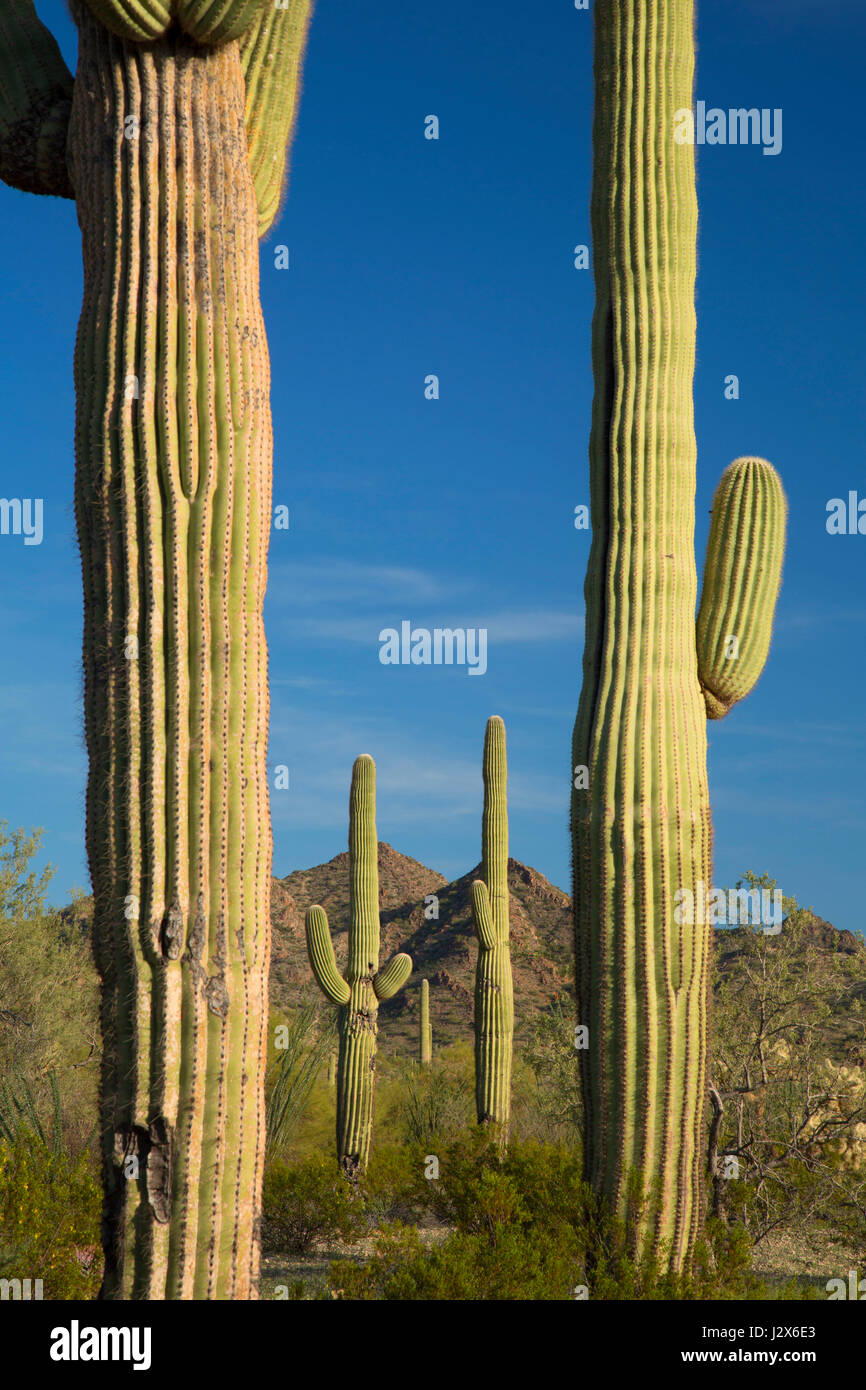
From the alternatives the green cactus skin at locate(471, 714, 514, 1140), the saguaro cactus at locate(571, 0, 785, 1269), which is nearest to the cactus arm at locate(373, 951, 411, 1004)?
the green cactus skin at locate(471, 714, 514, 1140)

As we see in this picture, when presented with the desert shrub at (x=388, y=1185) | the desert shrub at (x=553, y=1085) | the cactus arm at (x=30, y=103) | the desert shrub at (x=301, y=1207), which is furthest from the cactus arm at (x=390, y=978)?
the cactus arm at (x=30, y=103)

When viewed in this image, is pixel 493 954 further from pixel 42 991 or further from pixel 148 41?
pixel 148 41

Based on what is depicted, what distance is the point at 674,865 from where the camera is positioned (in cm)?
631

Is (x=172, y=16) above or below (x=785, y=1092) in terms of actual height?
above

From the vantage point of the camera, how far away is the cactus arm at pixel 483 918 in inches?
604

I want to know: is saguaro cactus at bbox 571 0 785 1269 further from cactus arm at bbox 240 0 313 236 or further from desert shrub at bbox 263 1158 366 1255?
desert shrub at bbox 263 1158 366 1255

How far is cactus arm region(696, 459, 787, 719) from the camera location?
676 centimetres

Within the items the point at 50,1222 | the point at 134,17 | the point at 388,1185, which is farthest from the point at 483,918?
the point at 134,17

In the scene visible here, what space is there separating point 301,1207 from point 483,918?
509 cm

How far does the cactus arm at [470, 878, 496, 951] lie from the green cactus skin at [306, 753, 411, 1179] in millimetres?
1028

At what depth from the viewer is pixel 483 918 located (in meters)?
15.4
